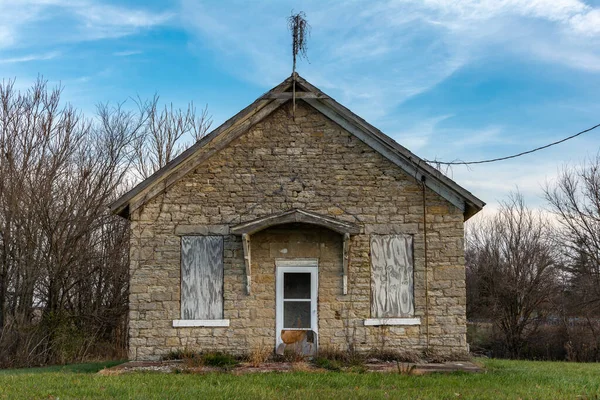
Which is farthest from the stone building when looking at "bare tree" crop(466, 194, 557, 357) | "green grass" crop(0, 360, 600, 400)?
"bare tree" crop(466, 194, 557, 357)

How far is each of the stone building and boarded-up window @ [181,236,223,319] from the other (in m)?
Answer: 0.02

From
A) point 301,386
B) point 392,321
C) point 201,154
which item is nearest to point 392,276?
point 392,321

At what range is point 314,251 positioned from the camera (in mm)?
13016

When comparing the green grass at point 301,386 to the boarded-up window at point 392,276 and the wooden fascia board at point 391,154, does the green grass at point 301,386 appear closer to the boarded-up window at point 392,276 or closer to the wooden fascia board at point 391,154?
the boarded-up window at point 392,276

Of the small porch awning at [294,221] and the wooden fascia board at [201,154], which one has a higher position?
Result: the wooden fascia board at [201,154]

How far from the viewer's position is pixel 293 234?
1308 cm

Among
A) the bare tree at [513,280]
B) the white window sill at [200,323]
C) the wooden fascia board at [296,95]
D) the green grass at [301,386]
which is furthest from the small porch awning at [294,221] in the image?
the bare tree at [513,280]

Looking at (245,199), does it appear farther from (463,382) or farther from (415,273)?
(463,382)

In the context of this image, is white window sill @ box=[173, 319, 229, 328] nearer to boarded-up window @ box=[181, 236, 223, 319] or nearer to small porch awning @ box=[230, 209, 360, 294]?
Result: boarded-up window @ box=[181, 236, 223, 319]

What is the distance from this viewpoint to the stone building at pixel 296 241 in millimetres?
12805

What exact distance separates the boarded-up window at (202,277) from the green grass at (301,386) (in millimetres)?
2195

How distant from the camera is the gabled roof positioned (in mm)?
12938

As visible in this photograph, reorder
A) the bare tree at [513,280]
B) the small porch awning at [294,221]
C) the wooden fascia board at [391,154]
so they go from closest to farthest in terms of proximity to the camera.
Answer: the small porch awning at [294,221] → the wooden fascia board at [391,154] → the bare tree at [513,280]

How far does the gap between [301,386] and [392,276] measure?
405 centimetres
